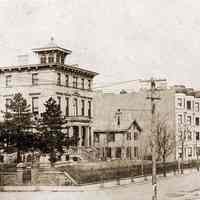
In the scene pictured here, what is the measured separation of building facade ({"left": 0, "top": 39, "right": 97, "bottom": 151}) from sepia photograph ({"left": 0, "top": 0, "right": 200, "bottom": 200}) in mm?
30

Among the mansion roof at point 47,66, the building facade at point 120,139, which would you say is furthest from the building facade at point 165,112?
the mansion roof at point 47,66

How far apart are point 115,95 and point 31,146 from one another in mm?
13823

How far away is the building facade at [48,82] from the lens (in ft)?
43.5

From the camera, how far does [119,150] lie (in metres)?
24.9

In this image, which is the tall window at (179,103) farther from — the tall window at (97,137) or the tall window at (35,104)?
the tall window at (35,104)

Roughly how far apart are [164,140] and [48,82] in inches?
296

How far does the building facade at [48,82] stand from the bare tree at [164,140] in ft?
14.6

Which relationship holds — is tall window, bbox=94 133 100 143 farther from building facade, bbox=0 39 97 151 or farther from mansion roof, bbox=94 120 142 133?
building facade, bbox=0 39 97 151

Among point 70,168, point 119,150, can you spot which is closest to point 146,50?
point 70,168

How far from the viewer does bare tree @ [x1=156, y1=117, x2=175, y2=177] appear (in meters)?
21.0

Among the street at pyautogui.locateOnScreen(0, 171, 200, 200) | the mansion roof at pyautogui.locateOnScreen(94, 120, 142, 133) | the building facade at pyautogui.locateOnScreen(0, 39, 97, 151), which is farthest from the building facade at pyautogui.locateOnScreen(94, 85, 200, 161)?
the street at pyautogui.locateOnScreen(0, 171, 200, 200)

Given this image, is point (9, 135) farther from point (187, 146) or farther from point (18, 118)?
point (187, 146)

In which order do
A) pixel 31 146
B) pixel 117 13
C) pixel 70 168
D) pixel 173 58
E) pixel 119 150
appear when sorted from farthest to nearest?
pixel 119 150 < pixel 70 168 < pixel 31 146 < pixel 173 58 < pixel 117 13

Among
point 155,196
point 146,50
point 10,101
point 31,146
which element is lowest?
point 155,196
